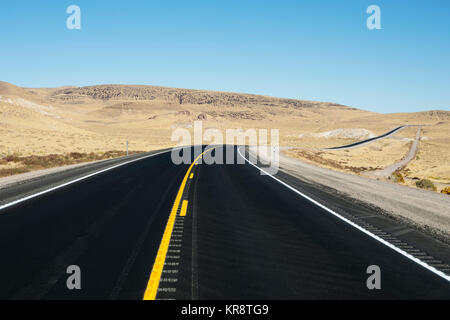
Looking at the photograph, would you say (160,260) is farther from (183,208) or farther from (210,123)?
(210,123)

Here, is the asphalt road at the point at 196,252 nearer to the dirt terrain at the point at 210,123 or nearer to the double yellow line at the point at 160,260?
the double yellow line at the point at 160,260

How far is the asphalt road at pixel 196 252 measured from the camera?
14.2ft

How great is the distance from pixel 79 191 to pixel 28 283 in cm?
703

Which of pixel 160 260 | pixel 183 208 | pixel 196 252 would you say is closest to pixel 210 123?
pixel 183 208

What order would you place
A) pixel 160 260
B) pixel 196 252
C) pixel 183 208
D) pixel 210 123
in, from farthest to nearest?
pixel 210 123
pixel 183 208
pixel 196 252
pixel 160 260

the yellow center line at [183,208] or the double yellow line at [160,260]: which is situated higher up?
the yellow center line at [183,208]

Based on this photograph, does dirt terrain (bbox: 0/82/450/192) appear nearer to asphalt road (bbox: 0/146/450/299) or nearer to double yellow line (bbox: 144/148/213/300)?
asphalt road (bbox: 0/146/450/299)

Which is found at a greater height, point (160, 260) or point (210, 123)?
point (210, 123)

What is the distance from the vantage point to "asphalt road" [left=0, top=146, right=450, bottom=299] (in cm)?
434

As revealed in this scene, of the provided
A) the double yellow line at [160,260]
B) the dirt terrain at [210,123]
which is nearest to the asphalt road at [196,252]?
the double yellow line at [160,260]

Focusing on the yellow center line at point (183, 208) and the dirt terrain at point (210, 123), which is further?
the dirt terrain at point (210, 123)

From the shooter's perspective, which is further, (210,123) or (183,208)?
(210,123)

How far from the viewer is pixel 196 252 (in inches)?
223
